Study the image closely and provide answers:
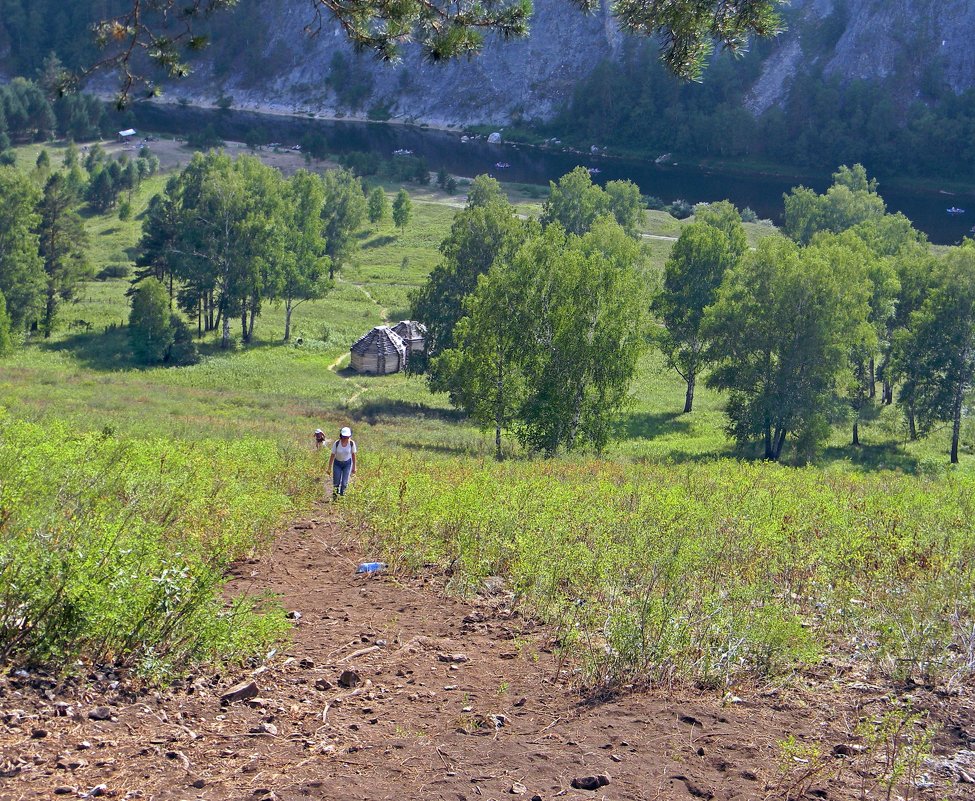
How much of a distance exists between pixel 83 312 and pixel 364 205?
2113cm

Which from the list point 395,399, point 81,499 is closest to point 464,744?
point 81,499

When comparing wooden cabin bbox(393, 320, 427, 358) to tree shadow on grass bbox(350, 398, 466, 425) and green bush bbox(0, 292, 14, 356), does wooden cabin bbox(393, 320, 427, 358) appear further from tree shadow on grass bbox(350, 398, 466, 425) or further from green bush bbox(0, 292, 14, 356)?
green bush bbox(0, 292, 14, 356)

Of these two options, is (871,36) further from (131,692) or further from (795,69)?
(131,692)

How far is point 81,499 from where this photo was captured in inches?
343

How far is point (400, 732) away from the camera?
669 cm

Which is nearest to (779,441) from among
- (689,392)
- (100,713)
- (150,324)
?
(689,392)

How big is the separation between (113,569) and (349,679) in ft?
6.12

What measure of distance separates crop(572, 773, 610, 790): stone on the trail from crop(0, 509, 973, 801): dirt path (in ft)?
0.16

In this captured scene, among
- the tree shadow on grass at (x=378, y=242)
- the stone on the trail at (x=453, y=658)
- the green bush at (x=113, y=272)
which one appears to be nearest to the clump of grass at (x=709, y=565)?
the stone on the trail at (x=453, y=658)

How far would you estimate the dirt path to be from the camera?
19.6ft

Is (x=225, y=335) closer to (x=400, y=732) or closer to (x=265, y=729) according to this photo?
(x=265, y=729)

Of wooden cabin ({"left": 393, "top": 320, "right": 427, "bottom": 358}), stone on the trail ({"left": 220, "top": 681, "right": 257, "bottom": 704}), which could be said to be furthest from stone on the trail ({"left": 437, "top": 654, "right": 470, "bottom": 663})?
wooden cabin ({"left": 393, "top": 320, "right": 427, "bottom": 358})

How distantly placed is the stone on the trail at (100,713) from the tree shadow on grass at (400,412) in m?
30.3

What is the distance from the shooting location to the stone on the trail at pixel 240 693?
7.07 meters
